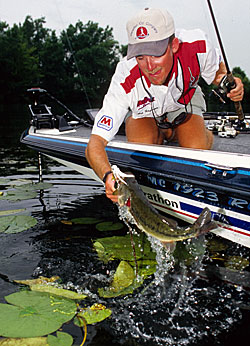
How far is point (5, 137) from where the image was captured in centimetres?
1370

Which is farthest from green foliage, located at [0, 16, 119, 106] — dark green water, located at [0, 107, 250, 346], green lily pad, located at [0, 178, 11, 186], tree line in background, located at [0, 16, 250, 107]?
dark green water, located at [0, 107, 250, 346]

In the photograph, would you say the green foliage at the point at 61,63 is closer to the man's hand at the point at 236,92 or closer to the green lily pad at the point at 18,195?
the green lily pad at the point at 18,195

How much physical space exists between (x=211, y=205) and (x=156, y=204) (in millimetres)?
920

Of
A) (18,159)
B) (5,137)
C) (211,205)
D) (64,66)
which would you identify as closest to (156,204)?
(211,205)

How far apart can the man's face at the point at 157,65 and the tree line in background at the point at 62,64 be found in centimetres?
5026

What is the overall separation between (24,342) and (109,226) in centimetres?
236

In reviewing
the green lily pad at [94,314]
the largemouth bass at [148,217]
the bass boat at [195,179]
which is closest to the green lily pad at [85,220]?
the bass boat at [195,179]

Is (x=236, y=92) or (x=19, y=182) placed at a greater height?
(x=236, y=92)

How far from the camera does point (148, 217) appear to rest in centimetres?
249

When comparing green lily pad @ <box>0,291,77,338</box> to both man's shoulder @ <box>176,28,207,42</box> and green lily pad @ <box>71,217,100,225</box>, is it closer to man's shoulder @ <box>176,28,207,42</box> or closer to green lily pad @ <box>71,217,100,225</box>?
green lily pad @ <box>71,217,100,225</box>

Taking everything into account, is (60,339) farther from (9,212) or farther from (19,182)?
(19,182)

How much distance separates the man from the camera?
125 inches

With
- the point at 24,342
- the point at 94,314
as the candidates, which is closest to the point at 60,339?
the point at 24,342

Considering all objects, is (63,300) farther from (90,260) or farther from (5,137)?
(5,137)
